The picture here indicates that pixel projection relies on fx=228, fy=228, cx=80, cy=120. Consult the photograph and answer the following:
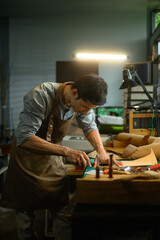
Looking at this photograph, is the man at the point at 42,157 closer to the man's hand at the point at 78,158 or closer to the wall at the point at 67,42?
the man's hand at the point at 78,158

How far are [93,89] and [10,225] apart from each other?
1.95 m

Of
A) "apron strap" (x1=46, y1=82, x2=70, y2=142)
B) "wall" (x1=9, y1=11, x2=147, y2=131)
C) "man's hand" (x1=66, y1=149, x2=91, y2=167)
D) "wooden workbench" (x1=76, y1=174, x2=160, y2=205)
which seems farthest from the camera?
"wall" (x1=9, y1=11, x2=147, y2=131)

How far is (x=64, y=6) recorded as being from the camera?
6.51m

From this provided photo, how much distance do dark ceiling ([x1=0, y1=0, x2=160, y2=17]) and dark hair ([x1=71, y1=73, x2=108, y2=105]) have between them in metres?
5.76

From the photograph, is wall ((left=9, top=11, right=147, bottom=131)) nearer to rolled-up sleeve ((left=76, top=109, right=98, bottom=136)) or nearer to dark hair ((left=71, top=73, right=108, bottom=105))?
rolled-up sleeve ((left=76, top=109, right=98, bottom=136))

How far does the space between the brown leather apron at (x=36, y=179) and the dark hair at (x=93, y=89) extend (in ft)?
0.73

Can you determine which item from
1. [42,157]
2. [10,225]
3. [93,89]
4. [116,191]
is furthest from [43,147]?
[10,225]

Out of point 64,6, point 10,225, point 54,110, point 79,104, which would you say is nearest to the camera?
point 79,104

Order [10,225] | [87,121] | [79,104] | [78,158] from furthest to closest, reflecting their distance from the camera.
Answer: [10,225], [87,121], [79,104], [78,158]

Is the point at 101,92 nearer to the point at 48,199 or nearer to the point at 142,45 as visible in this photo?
the point at 48,199

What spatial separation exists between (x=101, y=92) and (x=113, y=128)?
6.19 feet

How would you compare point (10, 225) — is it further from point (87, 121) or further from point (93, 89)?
point (93, 89)

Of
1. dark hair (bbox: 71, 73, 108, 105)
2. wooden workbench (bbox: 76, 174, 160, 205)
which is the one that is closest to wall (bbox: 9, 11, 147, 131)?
dark hair (bbox: 71, 73, 108, 105)

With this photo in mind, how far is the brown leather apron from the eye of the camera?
1440 mm
